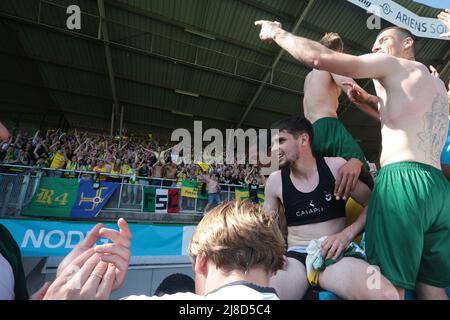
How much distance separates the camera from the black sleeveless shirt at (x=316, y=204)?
5.61 feet

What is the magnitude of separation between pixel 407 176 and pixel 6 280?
6.26 ft

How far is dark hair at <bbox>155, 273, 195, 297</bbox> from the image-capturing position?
4.99 feet

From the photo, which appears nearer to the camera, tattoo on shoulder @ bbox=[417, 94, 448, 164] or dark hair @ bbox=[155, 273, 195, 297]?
tattoo on shoulder @ bbox=[417, 94, 448, 164]

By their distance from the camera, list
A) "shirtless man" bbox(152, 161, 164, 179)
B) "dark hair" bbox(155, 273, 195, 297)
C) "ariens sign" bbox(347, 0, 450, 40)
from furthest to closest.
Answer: "shirtless man" bbox(152, 161, 164, 179)
"ariens sign" bbox(347, 0, 450, 40)
"dark hair" bbox(155, 273, 195, 297)

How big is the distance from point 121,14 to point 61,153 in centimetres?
518

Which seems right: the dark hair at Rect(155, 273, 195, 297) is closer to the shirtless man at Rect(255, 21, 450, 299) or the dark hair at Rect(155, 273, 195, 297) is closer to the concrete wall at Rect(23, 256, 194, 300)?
the shirtless man at Rect(255, 21, 450, 299)

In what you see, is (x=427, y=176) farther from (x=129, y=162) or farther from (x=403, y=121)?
(x=129, y=162)

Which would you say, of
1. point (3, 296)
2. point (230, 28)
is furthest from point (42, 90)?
point (3, 296)

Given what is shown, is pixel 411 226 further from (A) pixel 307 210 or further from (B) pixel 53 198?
(B) pixel 53 198

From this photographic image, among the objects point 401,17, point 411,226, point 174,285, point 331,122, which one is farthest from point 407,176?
point 401,17

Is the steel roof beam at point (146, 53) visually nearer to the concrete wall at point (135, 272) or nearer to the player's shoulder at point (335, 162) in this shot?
the concrete wall at point (135, 272)

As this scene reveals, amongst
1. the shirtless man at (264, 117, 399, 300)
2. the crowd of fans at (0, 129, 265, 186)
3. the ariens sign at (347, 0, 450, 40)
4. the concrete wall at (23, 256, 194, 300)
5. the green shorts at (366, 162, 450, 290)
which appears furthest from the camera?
the ariens sign at (347, 0, 450, 40)

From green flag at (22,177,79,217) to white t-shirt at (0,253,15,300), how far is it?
18.9 feet

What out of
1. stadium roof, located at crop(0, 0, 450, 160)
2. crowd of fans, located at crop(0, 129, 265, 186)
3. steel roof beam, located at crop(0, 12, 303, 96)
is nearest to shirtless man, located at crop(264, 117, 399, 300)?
crowd of fans, located at crop(0, 129, 265, 186)
